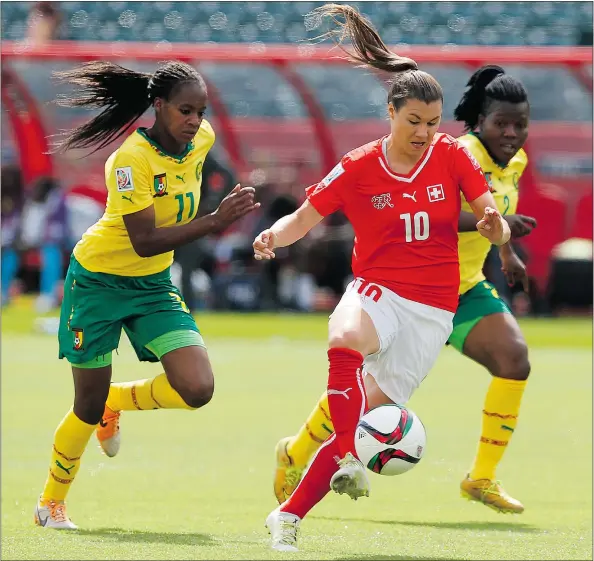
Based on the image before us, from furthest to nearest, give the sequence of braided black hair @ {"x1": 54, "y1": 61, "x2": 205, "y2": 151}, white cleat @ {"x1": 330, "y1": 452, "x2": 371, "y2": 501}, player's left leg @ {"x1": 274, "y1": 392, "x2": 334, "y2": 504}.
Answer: player's left leg @ {"x1": 274, "y1": 392, "x2": 334, "y2": 504} → braided black hair @ {"x1": 54, "y1": 61, "x2": 205, "y2": 151} → white cleat @ {"x1": 330, "y1": 452, "x2": 371, "y2": 501}

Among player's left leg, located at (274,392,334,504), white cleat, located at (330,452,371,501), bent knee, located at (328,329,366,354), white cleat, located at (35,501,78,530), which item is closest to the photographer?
white cleat, located at (330,452,371,501)

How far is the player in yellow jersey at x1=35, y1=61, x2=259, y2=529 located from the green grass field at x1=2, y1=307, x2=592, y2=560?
1.79 feet

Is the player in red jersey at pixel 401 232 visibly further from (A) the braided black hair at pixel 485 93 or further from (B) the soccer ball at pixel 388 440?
(A) the braided black hair at pixel 485 93

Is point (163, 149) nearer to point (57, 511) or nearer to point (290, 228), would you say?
point (290, 228)

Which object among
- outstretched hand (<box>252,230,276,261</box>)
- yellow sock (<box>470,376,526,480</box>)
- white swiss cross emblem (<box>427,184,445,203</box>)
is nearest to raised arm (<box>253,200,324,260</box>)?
outstretched hand (<box>252,230,276,261</box>)

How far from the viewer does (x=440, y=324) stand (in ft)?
19.3

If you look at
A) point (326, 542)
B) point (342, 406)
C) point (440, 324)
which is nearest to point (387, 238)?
point (440, 324)

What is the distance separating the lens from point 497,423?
7039mm

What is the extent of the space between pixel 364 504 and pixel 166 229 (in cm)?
205

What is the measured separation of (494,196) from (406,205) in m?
1.32

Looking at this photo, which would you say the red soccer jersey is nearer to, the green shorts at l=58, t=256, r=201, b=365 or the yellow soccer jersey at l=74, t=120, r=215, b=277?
the yellow soccer jersey at l=74, t=120, r=215, b=277

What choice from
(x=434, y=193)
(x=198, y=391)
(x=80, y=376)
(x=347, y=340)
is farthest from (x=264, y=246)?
(x=80, y=376)

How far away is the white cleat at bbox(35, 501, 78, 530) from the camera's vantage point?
20.8 feet

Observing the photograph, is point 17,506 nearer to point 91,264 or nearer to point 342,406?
point 91,264
